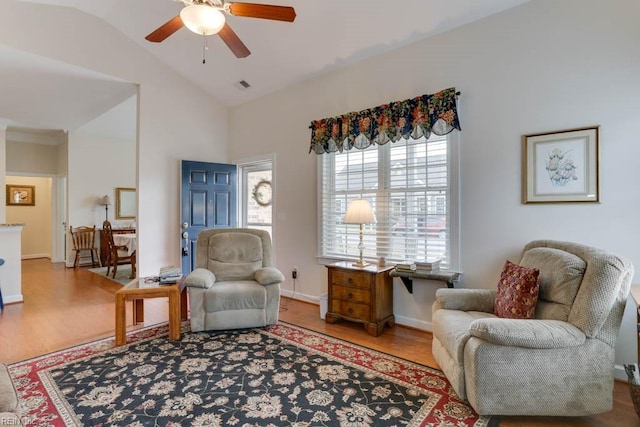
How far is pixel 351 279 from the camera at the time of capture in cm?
336

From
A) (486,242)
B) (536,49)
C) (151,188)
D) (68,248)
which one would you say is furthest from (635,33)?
(68,248)

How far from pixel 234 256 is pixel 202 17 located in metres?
2.35

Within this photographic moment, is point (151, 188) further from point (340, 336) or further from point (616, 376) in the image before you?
point (616, 376)

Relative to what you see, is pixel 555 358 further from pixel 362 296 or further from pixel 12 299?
pixel 12 299

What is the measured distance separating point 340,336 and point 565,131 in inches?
Result: 101

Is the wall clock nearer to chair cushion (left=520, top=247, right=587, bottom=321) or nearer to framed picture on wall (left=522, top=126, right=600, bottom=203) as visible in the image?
framed picture on wall (left=522, top=126, right=600, bottom=203)

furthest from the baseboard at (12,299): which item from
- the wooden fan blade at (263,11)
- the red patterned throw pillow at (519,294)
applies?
the red patterned throw pillow at (519,294)

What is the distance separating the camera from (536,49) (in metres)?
2.70

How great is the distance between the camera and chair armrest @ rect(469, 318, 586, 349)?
181 centimetres

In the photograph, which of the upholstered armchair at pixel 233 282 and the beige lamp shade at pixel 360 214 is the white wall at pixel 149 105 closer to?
the upholstered armchair at pixel 233 282

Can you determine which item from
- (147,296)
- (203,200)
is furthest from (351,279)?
(203,200)

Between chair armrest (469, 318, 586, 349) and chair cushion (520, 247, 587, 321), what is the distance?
22 centimetres

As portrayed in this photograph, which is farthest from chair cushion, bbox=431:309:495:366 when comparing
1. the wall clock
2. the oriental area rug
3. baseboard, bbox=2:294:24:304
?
baseboard, bbox=2:294:24:304

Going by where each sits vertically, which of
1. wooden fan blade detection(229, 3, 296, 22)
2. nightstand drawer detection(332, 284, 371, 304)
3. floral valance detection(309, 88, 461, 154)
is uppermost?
wooden fan blade detection(229, 3, 296, 22)
